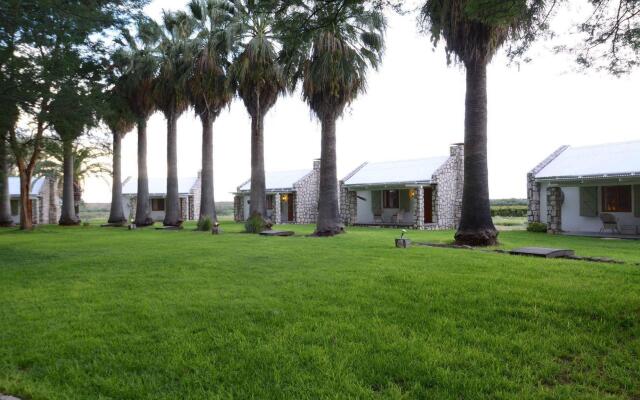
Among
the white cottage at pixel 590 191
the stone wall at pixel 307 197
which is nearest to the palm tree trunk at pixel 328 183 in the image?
the white cottage at pixel 590 191

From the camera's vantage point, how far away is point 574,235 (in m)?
19.4

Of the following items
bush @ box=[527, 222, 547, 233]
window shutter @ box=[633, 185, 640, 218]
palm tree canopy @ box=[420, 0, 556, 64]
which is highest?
palm tree canopy @ box=[420, 0, 556, 64]

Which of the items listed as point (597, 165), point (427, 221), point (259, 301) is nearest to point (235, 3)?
point (427, 221)

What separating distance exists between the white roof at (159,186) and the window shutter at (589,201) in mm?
32209

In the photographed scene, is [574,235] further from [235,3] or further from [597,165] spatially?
[235,3]

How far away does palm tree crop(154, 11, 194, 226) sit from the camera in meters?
26.0

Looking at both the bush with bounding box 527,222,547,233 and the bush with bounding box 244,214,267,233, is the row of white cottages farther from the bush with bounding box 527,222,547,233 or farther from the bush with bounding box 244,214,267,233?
Result: the bush with bounding box 244,214,267,233

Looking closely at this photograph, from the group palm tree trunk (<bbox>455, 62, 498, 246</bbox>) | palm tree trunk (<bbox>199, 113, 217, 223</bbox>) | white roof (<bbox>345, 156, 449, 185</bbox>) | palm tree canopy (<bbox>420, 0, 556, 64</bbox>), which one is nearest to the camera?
palm tree canopy (<bbox>420, 0, 556, 64</bbox>)

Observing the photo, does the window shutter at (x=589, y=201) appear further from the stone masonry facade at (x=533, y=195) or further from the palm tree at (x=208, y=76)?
the palm tree at (x=208, y=76)

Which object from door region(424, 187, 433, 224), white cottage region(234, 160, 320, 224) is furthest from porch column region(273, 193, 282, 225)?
door region(424, 187, 433, 224)

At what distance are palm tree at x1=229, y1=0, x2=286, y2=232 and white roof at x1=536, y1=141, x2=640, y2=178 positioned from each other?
13.2m

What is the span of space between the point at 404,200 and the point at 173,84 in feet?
50.0

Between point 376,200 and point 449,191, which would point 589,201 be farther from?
point 376,200

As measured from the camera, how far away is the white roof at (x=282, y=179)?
114 ft
